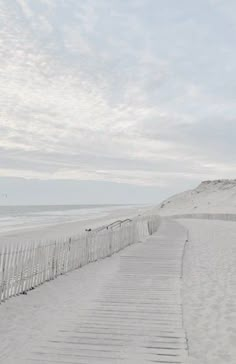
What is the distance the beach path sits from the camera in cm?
697

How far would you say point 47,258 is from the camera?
12.9m

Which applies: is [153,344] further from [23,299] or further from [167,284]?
[167,284]

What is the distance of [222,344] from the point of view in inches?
304

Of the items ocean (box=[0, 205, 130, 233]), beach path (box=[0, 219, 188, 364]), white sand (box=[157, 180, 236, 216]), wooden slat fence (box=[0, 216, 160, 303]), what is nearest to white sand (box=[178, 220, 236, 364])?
beach path (box=[0, 219, 188, 364])

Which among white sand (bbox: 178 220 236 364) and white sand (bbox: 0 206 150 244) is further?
white sand (bbox: 0 206 150 244)

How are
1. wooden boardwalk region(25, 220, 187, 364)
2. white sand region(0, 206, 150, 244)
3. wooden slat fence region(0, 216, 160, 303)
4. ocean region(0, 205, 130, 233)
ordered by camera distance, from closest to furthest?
wooden boardwalk region(25, 220, 187, 364) → wooden slat fence region(0, 216, 160, 303) → white sand region(0, 206, 150, 244) → ocean region(0, 205, 130, 233)

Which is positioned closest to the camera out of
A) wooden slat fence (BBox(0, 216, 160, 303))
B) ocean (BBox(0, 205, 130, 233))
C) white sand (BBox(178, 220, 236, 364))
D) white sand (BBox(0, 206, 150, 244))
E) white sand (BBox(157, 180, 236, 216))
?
white sand (BBox(178, 220, 236, 364))

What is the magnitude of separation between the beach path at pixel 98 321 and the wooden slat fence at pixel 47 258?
30 centimetres

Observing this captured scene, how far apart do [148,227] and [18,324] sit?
23421mm

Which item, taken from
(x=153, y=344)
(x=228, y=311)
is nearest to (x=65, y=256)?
(x=228, y=311)

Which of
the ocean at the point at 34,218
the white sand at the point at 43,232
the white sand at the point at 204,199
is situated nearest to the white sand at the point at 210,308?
the white sand at the point at 43,232

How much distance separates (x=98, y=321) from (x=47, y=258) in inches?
173

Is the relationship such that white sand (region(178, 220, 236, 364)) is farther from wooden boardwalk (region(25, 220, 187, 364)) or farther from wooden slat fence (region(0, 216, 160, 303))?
wooden slat fence (region(0, 216, 160, 303))

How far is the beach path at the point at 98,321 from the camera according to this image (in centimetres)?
697
